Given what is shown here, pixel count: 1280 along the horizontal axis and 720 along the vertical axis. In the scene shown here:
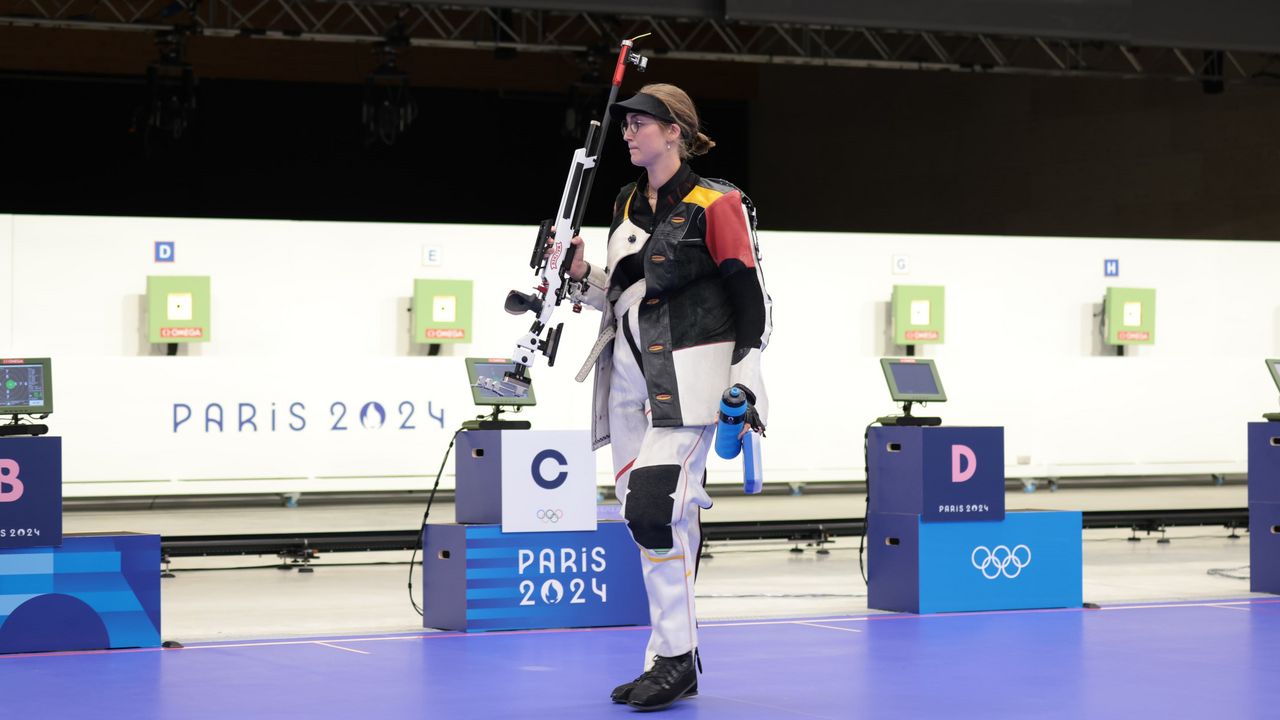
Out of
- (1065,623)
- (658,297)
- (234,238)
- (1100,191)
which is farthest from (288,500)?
(1100,191)

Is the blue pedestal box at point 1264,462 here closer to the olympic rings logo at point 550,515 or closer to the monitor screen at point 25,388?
the olympic rings logo at point 550,515

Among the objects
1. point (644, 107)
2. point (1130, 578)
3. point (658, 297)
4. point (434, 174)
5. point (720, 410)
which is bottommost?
point (1130, 578)

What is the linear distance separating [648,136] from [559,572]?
2169mm

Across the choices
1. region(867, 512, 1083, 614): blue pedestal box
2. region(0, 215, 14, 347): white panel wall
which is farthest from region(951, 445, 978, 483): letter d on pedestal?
region(0, 215, 14, 347): white panel wall

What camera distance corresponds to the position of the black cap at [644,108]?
480 cm

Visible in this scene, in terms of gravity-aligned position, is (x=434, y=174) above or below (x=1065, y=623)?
above

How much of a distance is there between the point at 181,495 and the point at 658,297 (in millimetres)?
7951

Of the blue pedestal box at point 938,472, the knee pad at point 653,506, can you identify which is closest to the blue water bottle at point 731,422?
the knee pad at point 653,506

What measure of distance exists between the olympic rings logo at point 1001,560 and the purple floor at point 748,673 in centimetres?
31

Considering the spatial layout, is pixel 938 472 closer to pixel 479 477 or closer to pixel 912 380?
pixel 912 380

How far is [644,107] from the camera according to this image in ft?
15.8

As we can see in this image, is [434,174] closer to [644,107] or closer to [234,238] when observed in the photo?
[234,238]

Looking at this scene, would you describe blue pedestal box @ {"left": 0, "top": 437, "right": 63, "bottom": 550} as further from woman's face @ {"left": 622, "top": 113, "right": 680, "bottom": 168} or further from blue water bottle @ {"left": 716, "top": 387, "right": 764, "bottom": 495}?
blue water bottle @ {"left": 716, "top": 387, "right": 764, "bottom": 495}

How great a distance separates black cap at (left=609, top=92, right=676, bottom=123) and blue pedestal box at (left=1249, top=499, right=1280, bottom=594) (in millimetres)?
4160
